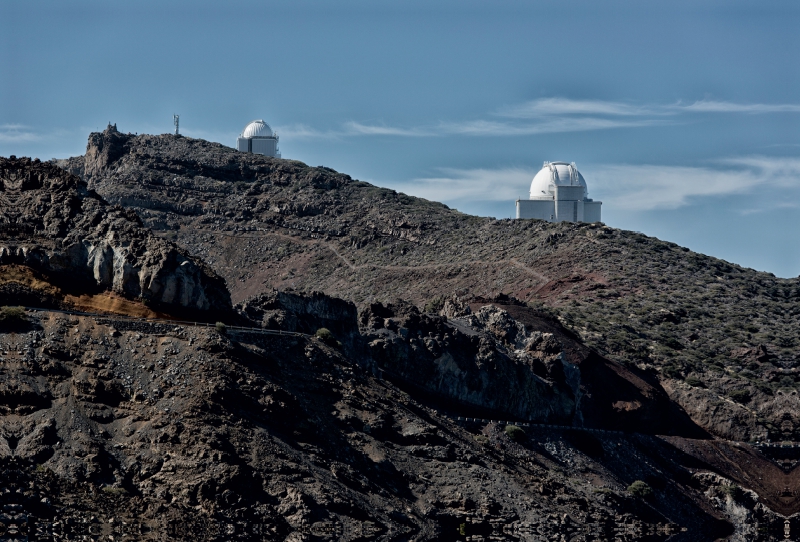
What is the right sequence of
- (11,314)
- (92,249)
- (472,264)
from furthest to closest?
1. (472,264)
2. (92,249)
3. (11,314)

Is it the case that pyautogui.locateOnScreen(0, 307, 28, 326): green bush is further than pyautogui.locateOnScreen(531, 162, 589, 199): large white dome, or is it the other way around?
pyautogui.locateOnScreen(531, 162, 589, 199): large white dome

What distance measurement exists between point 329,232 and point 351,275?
1211cm

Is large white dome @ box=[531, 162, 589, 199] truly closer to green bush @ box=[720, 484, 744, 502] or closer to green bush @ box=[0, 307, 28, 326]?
green bush @ box=[720, 484, 744, 502]

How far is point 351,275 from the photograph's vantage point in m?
137

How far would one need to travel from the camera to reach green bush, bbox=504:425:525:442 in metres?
83.1

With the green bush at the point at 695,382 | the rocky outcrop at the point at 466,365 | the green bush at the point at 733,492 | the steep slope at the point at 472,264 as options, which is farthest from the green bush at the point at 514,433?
the green bush at the point at 695,382

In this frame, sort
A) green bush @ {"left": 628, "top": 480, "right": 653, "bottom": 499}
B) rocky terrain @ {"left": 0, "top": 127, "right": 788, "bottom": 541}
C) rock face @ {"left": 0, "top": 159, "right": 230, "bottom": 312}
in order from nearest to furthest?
rocky terrain @ {"left": 0, "top": 127, "right": 788, "bottom": 541} → rock face @ {"left": 0, "top": 159, "right": 230, "bottom": 312} → green bush @ {"left": 628, "top": 480, "right": 653, "bottom": 499}

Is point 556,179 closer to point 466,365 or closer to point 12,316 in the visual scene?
point 466,365

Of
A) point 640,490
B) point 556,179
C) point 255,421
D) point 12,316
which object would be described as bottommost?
→ point 640,490

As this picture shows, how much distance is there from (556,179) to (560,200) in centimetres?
278

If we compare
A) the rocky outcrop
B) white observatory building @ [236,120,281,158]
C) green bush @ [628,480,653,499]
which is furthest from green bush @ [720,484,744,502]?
white observatory building @ [236,120,281,158]

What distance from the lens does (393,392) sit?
259 ft

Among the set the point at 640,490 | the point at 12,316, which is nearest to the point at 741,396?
the point at 640,490

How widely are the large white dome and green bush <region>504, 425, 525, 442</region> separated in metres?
68.4
